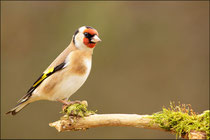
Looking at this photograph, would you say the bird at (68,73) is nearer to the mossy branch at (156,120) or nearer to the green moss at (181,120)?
the mossy branch at (156,120)

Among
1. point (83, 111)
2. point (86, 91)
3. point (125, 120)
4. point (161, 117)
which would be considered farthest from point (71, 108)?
point (86, 91)

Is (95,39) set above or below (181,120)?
above

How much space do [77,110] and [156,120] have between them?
23.8 inches

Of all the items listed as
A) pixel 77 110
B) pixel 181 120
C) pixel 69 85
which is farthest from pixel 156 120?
pixel 69 85

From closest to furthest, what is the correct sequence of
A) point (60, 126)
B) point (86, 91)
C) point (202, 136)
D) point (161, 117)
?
point (202, 136) < point (161, 117) < point (60, 126) < point (86, 91)

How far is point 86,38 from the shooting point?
2.53 meters

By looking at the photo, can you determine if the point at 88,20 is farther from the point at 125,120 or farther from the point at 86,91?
the point at 125,120

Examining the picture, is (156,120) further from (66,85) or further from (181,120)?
(66,85)

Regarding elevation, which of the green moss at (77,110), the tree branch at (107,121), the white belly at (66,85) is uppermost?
the white belly at (66,85)

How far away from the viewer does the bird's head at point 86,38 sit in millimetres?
2472

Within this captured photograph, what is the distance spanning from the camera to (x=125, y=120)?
7.62ft

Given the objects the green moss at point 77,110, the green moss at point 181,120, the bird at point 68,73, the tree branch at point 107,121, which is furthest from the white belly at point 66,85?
the green moss at point 181,120

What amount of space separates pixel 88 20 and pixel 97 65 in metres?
0.76

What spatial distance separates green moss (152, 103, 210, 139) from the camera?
2123mm
